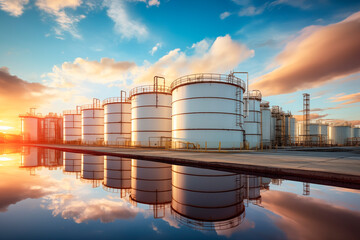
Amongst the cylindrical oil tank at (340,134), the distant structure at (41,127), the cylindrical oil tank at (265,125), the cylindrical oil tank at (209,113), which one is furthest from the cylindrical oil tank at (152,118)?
the cylindrical oil tank at (340,134)

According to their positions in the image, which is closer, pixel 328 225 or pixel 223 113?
pixel 328 225

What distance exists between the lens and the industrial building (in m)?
22.9

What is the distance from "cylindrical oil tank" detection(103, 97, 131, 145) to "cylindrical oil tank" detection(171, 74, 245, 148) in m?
16.0

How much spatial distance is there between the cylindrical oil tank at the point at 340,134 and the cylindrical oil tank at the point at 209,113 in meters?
51.4

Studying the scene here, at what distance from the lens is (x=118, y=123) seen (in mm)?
37688

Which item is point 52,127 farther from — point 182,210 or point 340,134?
point 340,134

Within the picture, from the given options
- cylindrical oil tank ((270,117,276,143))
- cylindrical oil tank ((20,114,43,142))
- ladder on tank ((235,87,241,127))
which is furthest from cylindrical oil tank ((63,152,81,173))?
cylindrical oil tank ((20,114,43,142))

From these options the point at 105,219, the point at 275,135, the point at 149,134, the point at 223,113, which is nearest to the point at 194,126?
the point at 223,113

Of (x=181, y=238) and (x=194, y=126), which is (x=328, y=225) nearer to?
(x=181, y=238)

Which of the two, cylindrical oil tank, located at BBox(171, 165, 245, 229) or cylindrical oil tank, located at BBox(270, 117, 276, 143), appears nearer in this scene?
cylindrical oil tank, located at BBox(171, 165, 245, 229)

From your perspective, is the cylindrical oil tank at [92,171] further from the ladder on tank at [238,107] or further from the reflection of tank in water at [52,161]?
the ladder on tank at [238,107]

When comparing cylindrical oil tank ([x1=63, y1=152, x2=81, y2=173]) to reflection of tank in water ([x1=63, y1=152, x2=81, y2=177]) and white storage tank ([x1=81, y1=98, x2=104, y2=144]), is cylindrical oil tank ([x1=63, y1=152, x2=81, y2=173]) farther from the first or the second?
white storage tank ([x1=81, y1=98, x2=104, y2=144])

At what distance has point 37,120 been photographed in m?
59.6

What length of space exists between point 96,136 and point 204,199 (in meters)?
42.4
